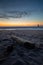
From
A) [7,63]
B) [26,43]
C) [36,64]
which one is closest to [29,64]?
[36,64]

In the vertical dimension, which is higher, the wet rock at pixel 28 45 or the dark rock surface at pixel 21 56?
the wet rock at pixel 28 45

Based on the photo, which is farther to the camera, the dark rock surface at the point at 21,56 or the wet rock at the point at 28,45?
the wet rock at the point at 28,45

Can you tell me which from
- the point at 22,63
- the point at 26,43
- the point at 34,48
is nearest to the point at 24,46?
the point at 26,43

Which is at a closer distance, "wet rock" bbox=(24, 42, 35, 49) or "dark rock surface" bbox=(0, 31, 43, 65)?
"dark rock surface" bbox=(0, 31, 43, 65)

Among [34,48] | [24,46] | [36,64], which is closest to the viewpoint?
[36,64]

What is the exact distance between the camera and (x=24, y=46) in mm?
6379

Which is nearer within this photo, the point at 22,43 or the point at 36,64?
the point at 36,64

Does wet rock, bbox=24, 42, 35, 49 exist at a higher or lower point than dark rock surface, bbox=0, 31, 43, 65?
higher

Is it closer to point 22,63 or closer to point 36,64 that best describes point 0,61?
point 22,63

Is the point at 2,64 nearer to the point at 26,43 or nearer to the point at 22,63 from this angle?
the point at 22,63

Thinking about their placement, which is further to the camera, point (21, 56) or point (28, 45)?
point (28, 45)

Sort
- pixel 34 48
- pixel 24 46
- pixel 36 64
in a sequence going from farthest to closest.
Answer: pixel 24 46 → pixel 34 48 → pixel 36 64

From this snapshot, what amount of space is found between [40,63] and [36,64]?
0.61 feet

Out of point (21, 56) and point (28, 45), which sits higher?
point (28, 45)
